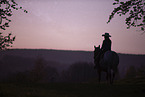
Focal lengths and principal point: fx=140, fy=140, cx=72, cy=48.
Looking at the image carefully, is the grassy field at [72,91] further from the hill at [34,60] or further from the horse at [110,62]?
the hill at [34,60]

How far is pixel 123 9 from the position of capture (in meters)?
11.0

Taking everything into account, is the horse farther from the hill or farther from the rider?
the hill

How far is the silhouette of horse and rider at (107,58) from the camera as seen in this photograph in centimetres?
1220

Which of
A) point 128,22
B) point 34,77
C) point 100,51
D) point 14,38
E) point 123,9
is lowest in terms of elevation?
point 34,77

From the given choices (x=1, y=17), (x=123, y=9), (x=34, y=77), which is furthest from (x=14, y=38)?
(x=34, y=77)

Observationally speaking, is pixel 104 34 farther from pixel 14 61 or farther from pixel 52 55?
pixel 52 55

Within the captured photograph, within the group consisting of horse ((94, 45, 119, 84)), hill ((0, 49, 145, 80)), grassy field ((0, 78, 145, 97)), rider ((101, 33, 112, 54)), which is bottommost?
hill ((0, 49, 145, 80))

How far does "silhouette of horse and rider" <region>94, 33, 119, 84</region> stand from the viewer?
12204 mm

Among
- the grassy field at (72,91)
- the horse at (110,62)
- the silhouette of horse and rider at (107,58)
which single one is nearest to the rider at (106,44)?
the silhouette of horse and rider at (107,58)

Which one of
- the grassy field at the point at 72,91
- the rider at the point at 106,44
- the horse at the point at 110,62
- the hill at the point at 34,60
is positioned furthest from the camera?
the hill at the point at 34,60

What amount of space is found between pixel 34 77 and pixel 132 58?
140942 millimetres

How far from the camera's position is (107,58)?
40.0 ft

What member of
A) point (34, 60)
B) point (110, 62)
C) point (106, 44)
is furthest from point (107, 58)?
point (34, 60)

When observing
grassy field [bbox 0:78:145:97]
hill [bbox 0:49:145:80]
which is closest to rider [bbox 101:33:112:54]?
grassy field [bbox 0:78:145:97]
